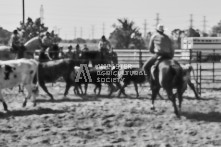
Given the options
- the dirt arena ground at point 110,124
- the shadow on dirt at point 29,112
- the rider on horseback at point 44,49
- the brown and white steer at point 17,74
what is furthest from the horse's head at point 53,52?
the shadow on dirt at point 29,112

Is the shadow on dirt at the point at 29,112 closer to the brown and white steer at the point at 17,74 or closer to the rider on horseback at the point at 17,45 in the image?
the brown and white steer at the point at 17,74

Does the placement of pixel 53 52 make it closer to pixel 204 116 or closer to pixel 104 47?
pixel 104 47

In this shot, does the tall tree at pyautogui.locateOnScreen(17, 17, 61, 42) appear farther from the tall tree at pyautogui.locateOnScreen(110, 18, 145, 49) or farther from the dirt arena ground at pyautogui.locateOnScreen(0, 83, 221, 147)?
the dirt arena ground at pyautogui.locateOnScreen(0, 83, 221, 147)

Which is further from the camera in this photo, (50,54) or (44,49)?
(50,54)

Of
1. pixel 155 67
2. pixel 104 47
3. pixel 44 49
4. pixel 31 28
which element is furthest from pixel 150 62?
pixel 31 28

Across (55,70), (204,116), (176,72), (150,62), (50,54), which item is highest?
(50,54)

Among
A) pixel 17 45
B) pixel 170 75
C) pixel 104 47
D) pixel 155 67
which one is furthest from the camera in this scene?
pixel 104 47

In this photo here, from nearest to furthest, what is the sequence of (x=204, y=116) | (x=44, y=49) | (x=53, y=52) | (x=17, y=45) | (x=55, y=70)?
(x=204, y=116) → (x=55, y=70) → (x=17, y=45) → (x=44, y=49) → (x=53, y=52)

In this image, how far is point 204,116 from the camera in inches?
334

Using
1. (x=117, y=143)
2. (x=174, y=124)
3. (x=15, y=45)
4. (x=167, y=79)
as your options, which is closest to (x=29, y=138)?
(x=117, y=143)

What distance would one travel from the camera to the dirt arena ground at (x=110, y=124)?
633 cm

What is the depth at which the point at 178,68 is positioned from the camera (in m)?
8.56

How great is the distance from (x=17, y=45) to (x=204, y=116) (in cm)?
703

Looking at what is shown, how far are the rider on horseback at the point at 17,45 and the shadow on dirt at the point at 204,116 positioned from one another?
6.28 meters
